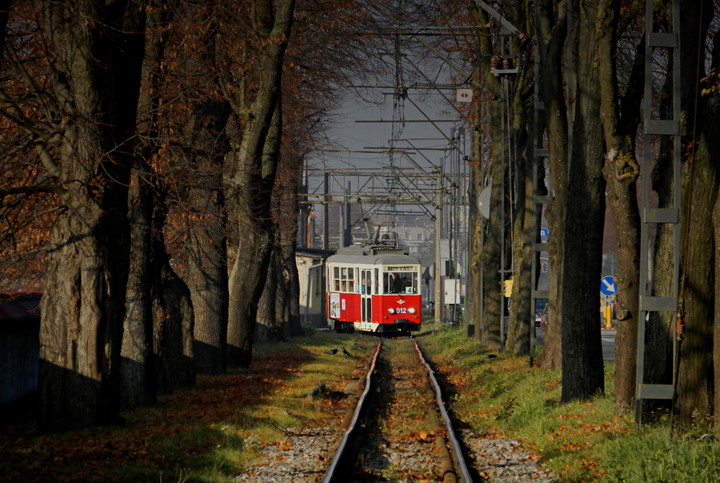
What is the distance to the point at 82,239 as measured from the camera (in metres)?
12.2

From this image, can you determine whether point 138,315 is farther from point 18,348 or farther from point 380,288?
point 380,288

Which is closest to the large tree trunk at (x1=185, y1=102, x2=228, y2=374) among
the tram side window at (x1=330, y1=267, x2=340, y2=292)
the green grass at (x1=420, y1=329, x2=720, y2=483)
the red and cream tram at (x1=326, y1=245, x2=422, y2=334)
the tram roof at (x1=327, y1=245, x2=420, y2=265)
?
the green grass at (x1=420, y1=329, x2=720, y2=483)

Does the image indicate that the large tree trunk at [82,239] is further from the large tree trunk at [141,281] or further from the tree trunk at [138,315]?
the tree trunk at [138,315]

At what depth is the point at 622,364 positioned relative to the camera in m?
13.4

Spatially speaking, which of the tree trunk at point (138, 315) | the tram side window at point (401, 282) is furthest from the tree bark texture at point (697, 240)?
the tram side window at point (401, 282)

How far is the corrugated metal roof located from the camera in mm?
14063

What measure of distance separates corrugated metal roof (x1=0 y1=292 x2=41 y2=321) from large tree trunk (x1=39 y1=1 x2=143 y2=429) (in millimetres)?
1836

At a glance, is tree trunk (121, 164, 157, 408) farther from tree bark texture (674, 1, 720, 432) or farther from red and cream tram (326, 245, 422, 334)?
red and cream tram (326, 245, 422, 334)

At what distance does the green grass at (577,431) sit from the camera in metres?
9.49

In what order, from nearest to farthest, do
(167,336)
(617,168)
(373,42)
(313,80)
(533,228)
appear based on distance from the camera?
(617,168), (167,336), (533,228), (373,42), (313,80)

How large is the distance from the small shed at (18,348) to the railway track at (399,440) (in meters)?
4.30

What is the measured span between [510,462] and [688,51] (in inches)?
181

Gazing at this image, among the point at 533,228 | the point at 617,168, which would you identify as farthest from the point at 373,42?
the point at 617,168

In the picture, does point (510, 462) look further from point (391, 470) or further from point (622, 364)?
point (622, 364)
